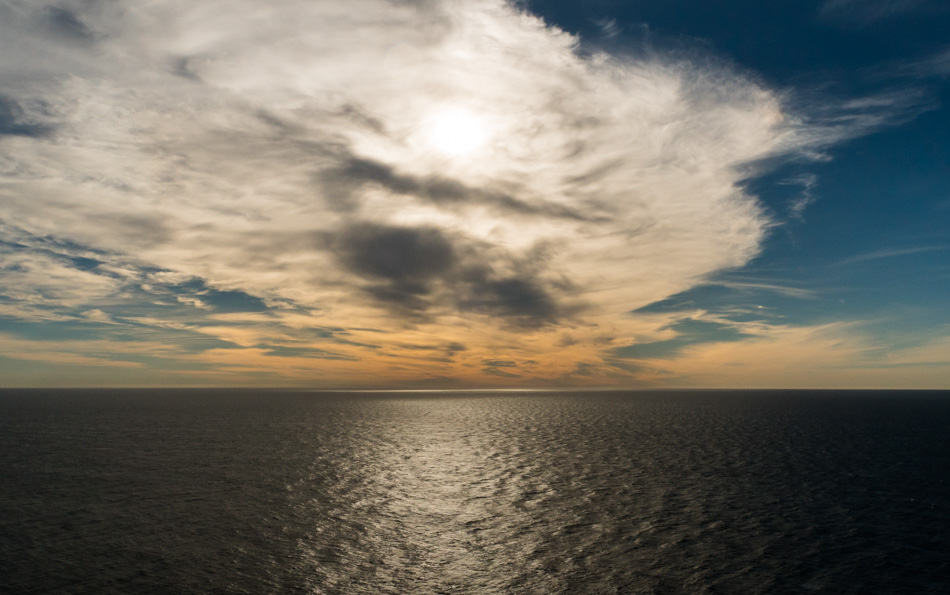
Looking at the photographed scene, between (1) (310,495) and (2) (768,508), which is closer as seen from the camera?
(2) (768,508)

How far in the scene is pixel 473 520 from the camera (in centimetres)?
3341

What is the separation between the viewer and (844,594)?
2208 cm

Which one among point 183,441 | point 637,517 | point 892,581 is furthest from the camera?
point 183,441

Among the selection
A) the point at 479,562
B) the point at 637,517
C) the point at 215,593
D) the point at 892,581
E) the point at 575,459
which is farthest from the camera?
the point at 575,459

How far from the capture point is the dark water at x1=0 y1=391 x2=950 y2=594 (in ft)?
77.8

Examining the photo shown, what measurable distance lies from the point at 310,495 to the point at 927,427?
12140cm

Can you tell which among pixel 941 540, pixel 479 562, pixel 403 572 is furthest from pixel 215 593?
pixel 941 540

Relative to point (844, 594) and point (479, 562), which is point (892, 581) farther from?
point (479, 562)

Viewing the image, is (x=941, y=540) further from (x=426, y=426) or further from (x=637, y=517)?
(x=426, y=426)

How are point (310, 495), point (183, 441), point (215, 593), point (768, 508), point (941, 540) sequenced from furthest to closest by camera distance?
point (183, 441) < point (310, 495) < point (768, 508) < point (941, 540) < point (215, 593)

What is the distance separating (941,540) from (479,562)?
27.9 meters

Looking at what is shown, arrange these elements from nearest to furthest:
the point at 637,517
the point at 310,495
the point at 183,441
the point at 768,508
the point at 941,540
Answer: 1. the point at 941,540
2. the point at 637,517
3. the point at 768,508
4. the point at 310,495
5. the point at 183,441

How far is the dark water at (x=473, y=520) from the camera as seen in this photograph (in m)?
23.7

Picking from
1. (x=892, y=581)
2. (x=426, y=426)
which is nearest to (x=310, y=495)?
(x=892, y=581)
